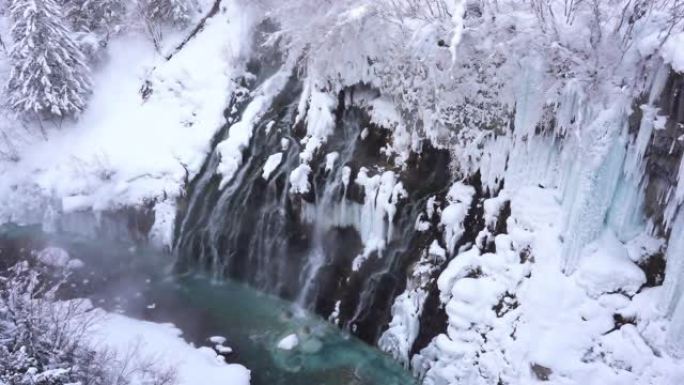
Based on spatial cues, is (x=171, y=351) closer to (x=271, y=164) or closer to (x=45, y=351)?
(x=45, y=351)

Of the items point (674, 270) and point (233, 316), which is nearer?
point (674, 270)

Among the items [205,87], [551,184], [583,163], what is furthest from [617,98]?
[205,87]

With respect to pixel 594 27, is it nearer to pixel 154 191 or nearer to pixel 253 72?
pixel 253 72

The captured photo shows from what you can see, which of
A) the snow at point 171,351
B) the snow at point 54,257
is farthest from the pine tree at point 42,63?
the snow at point 171,351

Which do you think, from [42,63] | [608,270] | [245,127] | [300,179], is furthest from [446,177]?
[42,63]

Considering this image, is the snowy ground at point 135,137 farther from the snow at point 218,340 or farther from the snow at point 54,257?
the snow at point 218,340

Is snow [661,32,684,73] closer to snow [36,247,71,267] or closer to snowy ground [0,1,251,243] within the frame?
snowy ground [0,1,251,243]
